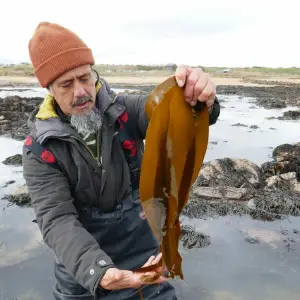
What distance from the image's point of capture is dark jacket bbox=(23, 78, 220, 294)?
2561 mm

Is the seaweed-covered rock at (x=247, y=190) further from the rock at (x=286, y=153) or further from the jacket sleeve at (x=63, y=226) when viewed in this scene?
the jacket sleeve at (x=63, y=226)

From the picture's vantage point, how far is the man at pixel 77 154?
8.71 ft

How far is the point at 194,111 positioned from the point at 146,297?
1887 millimetres

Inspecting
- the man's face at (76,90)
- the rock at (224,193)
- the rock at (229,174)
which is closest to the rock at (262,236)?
the rock at (224,193)

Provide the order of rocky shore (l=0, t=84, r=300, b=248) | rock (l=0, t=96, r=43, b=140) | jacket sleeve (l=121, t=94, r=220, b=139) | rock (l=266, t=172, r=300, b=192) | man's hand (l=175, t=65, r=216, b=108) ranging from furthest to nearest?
rock (l=0, t=96, r=43, b=140) → rock (l=266, t=172, r=300, b=192) → rocky shore (l=0, t=84, r=300, b=248) → jacket sleeve (l=121, t=94, r=220, b=139) → man's hand (l=175, t=65, r=216, b=108)

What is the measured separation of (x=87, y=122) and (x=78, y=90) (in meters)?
0.24

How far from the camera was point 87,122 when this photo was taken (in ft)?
9.11

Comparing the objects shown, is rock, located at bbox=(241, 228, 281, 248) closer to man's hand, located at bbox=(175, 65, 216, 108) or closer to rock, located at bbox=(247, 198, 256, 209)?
rock, located at bbox=(247, 198, 256, 209)

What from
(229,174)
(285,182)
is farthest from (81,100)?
(285,182)

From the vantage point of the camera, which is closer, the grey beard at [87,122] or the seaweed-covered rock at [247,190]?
the grey beard at [87,122]

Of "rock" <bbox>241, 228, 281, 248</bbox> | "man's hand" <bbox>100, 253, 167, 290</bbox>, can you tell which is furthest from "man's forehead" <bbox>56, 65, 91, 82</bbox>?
"rock" <bbox>241, 228, 281, 248</bbox>

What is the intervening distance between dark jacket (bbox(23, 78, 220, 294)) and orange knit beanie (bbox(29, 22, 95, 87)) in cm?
30

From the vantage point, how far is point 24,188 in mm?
8141

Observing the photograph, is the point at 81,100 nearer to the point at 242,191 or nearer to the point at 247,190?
the point at 242,191
